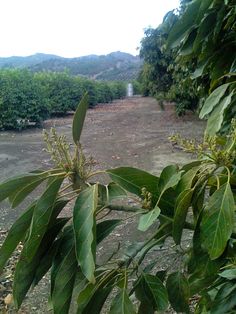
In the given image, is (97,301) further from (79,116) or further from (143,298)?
(79,116)

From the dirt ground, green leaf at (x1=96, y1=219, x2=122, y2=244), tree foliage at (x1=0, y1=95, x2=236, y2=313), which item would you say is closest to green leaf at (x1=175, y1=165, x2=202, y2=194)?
tree foliage at (x1=0, y1=95, x2=236, y2=313)

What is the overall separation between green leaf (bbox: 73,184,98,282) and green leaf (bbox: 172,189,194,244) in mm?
130

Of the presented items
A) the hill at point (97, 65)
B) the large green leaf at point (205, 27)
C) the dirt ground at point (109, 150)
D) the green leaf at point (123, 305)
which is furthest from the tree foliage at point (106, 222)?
the hill at point (97, 65)

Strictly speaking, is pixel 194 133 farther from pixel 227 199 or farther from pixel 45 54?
pixel 45 54

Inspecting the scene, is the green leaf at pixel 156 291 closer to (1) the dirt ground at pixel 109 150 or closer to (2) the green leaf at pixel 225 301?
(2) the green leaf at pixel 225 301

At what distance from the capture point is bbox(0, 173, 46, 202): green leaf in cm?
64

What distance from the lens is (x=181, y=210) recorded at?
60 cm

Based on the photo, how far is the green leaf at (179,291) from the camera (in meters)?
0.77

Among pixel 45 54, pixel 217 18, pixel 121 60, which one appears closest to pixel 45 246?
pixel 217 18

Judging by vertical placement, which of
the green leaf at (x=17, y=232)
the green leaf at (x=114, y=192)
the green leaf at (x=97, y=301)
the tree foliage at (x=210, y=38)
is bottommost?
the green leaf at (x=97, y=301)

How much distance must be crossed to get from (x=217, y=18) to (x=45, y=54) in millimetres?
A: 64417

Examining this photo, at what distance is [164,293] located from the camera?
651 mm

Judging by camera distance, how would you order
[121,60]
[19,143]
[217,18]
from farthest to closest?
1. [121,60]
2. [19,143]
3. [217,18]

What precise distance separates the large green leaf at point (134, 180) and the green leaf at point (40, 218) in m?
0.10
